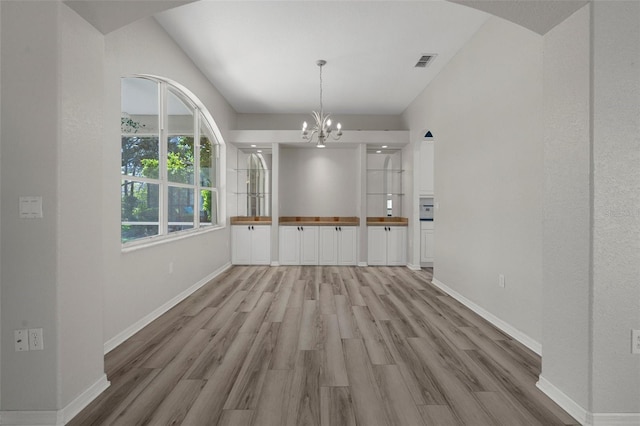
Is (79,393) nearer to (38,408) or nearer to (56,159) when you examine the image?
(38,408)

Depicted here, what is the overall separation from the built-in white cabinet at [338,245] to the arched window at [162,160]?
221cm

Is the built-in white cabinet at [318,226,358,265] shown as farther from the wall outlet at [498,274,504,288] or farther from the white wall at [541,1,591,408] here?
the white wall at [541,1,591,408]

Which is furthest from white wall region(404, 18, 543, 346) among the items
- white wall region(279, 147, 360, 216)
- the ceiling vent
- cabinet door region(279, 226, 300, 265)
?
cabinet door region(279, 226, 300, 265)

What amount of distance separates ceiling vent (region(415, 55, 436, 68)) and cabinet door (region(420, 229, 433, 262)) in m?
2.85

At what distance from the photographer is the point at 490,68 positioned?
3.35m

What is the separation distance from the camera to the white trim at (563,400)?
5.85ft

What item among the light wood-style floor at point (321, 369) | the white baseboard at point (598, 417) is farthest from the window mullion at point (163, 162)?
the white baseboard at point (598, 417)

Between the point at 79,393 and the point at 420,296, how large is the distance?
137 inches

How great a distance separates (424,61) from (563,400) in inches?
151

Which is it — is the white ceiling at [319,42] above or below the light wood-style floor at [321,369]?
above

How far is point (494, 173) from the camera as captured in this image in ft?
10.8

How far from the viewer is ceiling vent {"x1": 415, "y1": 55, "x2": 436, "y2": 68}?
13.7 ft

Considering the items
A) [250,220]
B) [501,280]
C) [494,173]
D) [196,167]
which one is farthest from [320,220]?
[501,280]

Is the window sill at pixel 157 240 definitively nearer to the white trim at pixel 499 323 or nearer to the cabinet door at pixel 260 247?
the cabinet door at pixel 260 247
